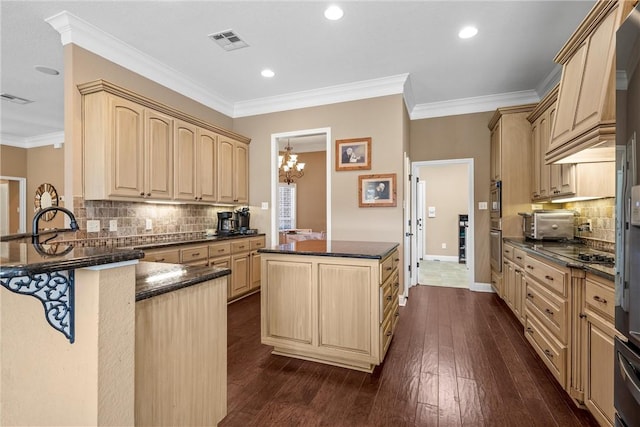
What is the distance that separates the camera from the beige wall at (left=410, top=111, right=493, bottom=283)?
481 cm

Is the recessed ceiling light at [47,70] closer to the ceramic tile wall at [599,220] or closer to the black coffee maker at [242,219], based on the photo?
the black coffee maker at [242,219]

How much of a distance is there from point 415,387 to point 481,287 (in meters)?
3.26

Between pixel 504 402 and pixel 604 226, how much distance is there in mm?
1924

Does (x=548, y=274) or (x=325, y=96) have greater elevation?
(x=325, y=96)

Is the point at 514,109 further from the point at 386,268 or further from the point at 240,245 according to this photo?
the point at 240,245

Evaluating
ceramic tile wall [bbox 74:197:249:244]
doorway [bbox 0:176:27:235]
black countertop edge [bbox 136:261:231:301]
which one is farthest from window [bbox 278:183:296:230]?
black countertop edge [bbox 136:261:231:301]

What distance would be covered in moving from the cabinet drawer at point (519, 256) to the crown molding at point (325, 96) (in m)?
2.40

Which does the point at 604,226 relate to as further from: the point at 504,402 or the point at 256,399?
the point at 256,399

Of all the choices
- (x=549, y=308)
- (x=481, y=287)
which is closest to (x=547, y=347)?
(x=549, y=308)

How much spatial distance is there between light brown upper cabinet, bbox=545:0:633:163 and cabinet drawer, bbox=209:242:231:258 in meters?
3.60

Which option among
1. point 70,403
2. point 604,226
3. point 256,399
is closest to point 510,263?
point 604,226

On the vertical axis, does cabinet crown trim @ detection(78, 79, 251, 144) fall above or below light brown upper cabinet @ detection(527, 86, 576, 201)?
above

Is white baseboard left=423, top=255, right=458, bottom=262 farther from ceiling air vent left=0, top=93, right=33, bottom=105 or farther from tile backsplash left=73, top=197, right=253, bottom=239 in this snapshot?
ceiling air vent left=0, top=93, right=33, bottom=105

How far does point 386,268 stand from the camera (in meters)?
2.56
